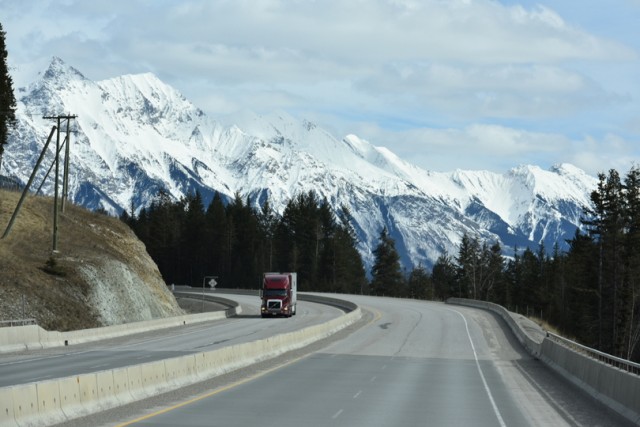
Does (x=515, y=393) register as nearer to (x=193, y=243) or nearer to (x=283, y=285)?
(x=283, y=285)

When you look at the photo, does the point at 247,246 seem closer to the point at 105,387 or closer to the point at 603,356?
the point at 603,356

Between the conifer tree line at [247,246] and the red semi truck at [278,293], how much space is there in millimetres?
85387

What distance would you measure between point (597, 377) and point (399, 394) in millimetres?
6299

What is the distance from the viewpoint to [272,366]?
41312 millimetres

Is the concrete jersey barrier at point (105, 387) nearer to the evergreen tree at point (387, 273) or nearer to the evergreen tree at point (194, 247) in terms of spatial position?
the evergreen tree at point (387, 273)

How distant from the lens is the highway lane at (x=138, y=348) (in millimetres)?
35406

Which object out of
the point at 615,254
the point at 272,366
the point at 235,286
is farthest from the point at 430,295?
the point at 272,366

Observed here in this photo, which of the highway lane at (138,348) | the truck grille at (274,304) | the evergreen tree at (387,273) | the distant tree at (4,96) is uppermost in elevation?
the distant tree at (4,96)

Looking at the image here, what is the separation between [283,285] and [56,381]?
61.1m

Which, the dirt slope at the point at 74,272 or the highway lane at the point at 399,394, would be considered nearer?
the highway lane at the point at 399,394

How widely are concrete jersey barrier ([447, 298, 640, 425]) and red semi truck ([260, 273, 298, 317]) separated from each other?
31.0 meters

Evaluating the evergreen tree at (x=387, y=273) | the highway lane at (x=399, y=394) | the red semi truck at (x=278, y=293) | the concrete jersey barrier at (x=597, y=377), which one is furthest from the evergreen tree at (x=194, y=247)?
the concrete jersey barrier at (x=597, y=377)

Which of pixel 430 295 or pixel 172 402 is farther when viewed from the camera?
pixel 430 295

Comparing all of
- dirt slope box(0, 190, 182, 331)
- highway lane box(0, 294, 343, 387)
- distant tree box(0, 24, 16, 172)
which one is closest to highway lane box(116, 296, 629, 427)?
highway lane box(0, 294, 343, 387)
